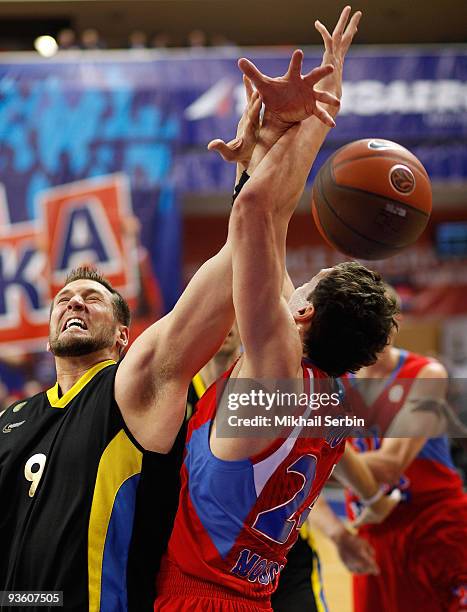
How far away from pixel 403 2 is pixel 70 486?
1013cm

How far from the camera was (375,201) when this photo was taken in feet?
8.83

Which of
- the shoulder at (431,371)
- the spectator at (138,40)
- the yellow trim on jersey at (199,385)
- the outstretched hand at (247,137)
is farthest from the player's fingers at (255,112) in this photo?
the spectator at (138,40)

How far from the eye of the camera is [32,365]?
350 inches

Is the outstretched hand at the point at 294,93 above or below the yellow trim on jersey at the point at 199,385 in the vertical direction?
above

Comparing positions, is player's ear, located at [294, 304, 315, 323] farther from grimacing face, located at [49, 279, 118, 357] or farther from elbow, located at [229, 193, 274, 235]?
grimacing face, located at [49, 279, 118, 357]

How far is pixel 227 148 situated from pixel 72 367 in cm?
100

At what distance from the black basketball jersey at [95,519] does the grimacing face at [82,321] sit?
1.00 ft

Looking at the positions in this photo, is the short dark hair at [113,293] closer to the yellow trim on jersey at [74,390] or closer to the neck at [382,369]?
the yellow trim on jersey at [74,390]

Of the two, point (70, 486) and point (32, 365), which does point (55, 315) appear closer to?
point (70, 486)

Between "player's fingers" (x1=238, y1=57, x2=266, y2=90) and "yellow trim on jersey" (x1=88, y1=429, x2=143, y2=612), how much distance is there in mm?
1111

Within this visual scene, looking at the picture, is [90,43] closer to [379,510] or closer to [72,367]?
[379,510]

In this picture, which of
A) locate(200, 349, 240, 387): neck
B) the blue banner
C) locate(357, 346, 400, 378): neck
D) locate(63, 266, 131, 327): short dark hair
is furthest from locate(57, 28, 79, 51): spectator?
locate(63, 266, 131, 327): short dark hair

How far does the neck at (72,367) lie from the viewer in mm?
2830

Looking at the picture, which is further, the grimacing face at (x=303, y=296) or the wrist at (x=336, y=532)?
the wrist at (x=336, y=532)
